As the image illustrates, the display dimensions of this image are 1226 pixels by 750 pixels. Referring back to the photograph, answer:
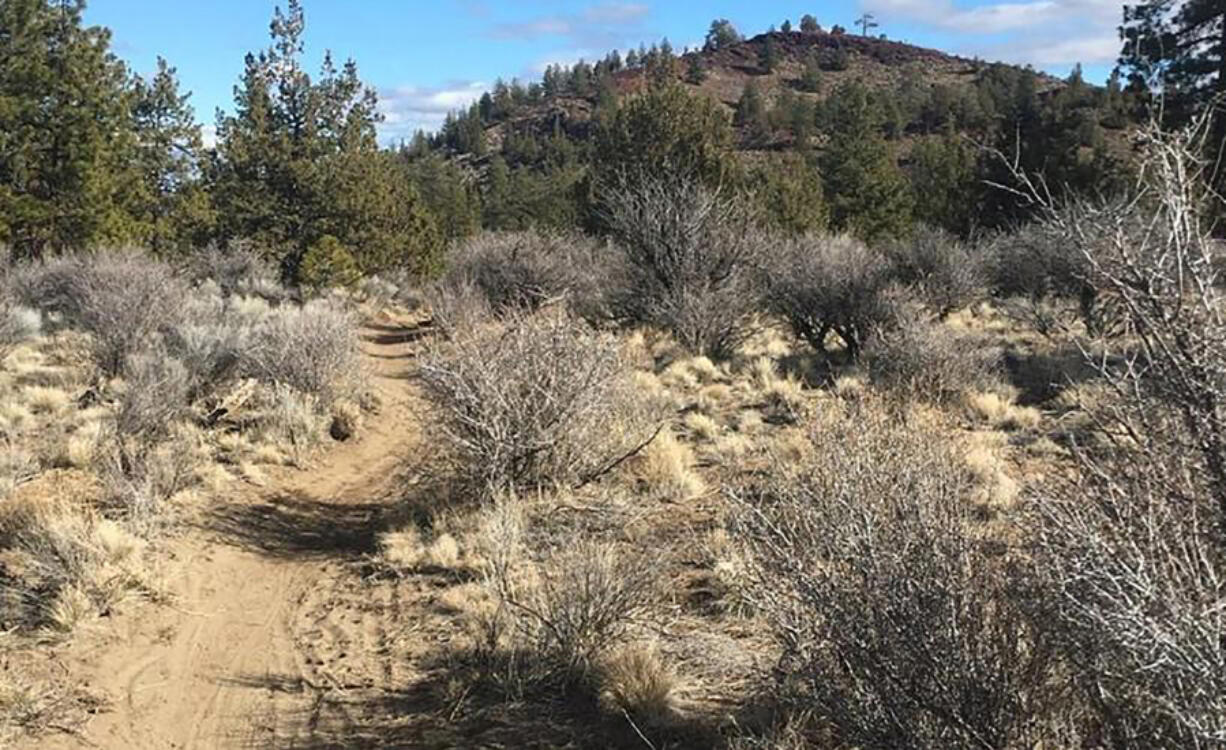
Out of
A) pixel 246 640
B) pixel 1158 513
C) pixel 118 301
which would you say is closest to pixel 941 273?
pixel 118 301

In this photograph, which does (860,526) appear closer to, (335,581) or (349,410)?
(335,581)

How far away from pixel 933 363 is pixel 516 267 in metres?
13.6

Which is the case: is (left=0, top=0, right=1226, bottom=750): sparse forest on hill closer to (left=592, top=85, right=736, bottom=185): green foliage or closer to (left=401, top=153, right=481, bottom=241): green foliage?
(left=592, top=85, right=736, bottom=185): green foliage

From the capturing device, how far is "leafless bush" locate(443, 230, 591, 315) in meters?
23.7

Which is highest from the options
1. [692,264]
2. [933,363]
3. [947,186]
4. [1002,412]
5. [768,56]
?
[768,56]

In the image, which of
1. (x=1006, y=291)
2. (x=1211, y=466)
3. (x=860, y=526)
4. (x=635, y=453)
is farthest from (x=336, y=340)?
(x=1006, y=291)

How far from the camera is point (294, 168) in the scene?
2536 cm

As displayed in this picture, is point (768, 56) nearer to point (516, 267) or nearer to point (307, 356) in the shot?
point (516, 267)

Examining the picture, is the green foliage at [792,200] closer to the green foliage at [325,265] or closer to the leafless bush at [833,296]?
the leafless bush at [833,296]

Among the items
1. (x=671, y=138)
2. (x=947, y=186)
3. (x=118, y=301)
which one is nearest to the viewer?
(x=118, y=301)

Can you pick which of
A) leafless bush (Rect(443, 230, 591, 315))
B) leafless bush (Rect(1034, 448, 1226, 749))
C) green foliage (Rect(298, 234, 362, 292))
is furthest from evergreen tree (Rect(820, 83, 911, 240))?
leafless bush (Rect(1034, 448, 1226, 749))

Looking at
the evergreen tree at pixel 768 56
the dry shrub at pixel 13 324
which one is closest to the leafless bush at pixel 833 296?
the dry shrub at pixel 13 324

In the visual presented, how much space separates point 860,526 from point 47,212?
23478 millimetres

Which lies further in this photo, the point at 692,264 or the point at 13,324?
the point at 692,264
